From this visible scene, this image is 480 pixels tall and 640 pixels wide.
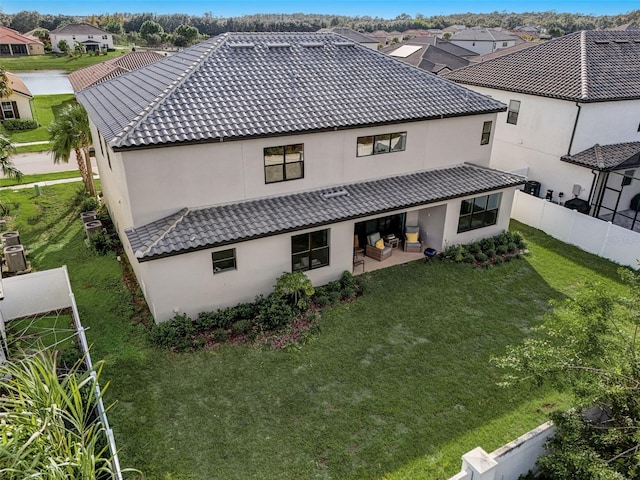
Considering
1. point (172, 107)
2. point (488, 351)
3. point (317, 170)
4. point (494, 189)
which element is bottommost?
point (488, 351)

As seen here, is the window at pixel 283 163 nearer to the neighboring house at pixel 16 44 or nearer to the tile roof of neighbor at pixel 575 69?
the tile roof of neighbor at pixel 575 69

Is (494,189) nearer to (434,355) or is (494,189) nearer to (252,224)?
(434,355)

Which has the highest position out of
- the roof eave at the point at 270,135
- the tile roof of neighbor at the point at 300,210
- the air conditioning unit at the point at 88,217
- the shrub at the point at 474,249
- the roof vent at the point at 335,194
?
the roof eave at the point at 270,135

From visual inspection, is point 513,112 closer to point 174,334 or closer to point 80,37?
point 174,334

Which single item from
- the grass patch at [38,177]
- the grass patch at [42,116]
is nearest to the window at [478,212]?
the grass patch at [38,177]

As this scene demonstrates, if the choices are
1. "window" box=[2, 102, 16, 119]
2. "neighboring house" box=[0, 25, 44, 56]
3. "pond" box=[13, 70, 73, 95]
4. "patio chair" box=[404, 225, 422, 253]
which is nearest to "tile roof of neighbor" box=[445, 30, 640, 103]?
"patio chair" box=[404, 225, 422, 253]

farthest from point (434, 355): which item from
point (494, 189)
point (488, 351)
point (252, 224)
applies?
point (494, 189)
